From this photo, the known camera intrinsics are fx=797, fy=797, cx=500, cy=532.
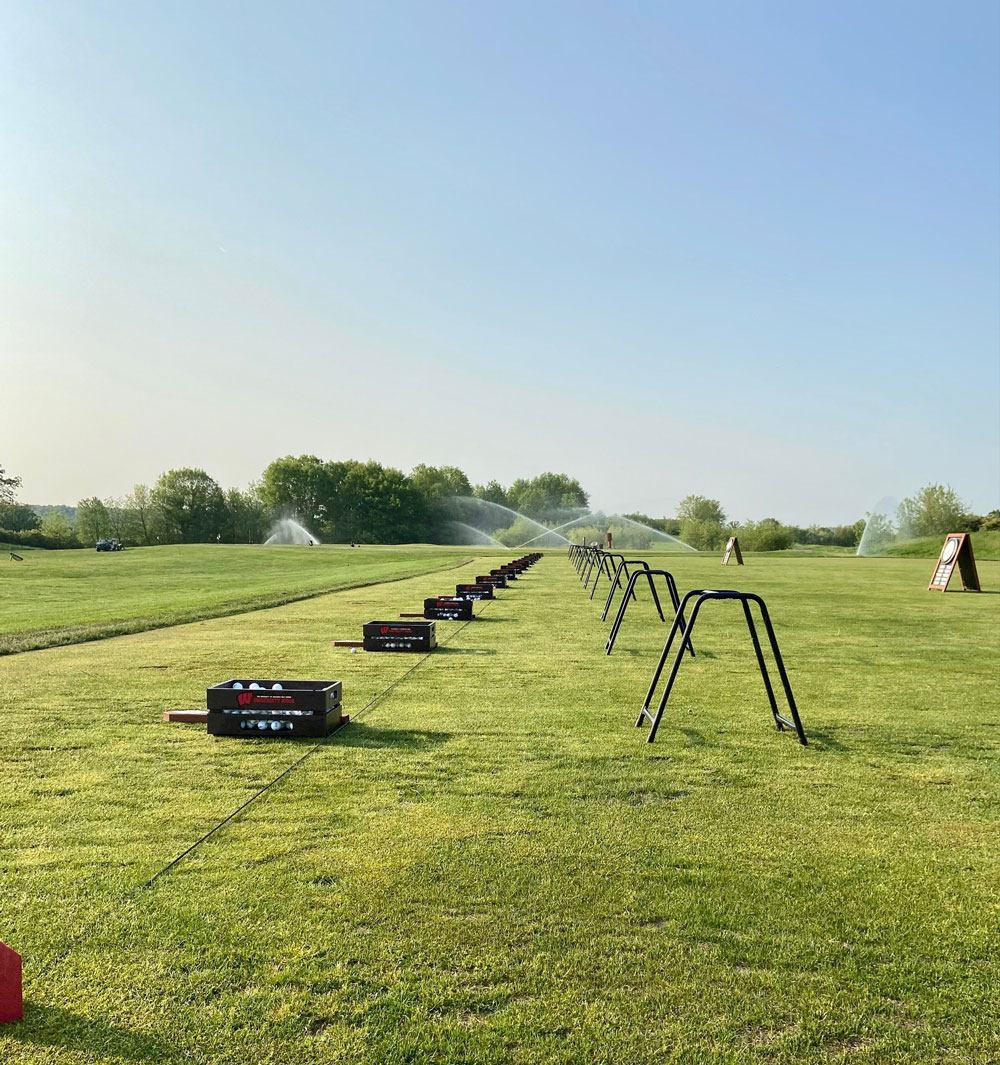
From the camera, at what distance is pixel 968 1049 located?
2.94 m

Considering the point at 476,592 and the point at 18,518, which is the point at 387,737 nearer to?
the point at 476,592

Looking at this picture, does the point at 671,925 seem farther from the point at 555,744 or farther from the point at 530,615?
the point at 530,615

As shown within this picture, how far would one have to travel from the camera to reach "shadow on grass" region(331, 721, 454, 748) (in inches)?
274

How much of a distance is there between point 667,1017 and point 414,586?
79.6ft

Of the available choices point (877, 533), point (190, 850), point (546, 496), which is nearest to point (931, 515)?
point (877, 533)

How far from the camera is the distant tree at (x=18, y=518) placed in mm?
110344

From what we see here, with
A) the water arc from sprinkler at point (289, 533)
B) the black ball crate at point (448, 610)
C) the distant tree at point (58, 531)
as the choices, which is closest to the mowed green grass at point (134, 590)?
the black ball crate at point (448, 610)

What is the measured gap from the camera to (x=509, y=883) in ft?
13.8

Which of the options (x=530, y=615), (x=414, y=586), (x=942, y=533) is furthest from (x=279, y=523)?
(x=530, y=615)

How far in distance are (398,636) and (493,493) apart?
146 metres

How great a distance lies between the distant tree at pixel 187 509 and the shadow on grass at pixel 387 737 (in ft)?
Answer: 377

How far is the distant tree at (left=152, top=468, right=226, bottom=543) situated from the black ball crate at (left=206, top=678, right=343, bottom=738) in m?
115

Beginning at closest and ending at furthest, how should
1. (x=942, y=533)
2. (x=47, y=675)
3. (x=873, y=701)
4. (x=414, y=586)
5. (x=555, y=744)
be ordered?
1. (x=555, y=744)
2. (x=873, y=701)
3. (x=47, y=675)
4. (x=414, y=586)
5. (x=942, y=533)

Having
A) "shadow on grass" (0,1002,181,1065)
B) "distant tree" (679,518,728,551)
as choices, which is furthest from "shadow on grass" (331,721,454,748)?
"distant tree" (679,518,728,551)
